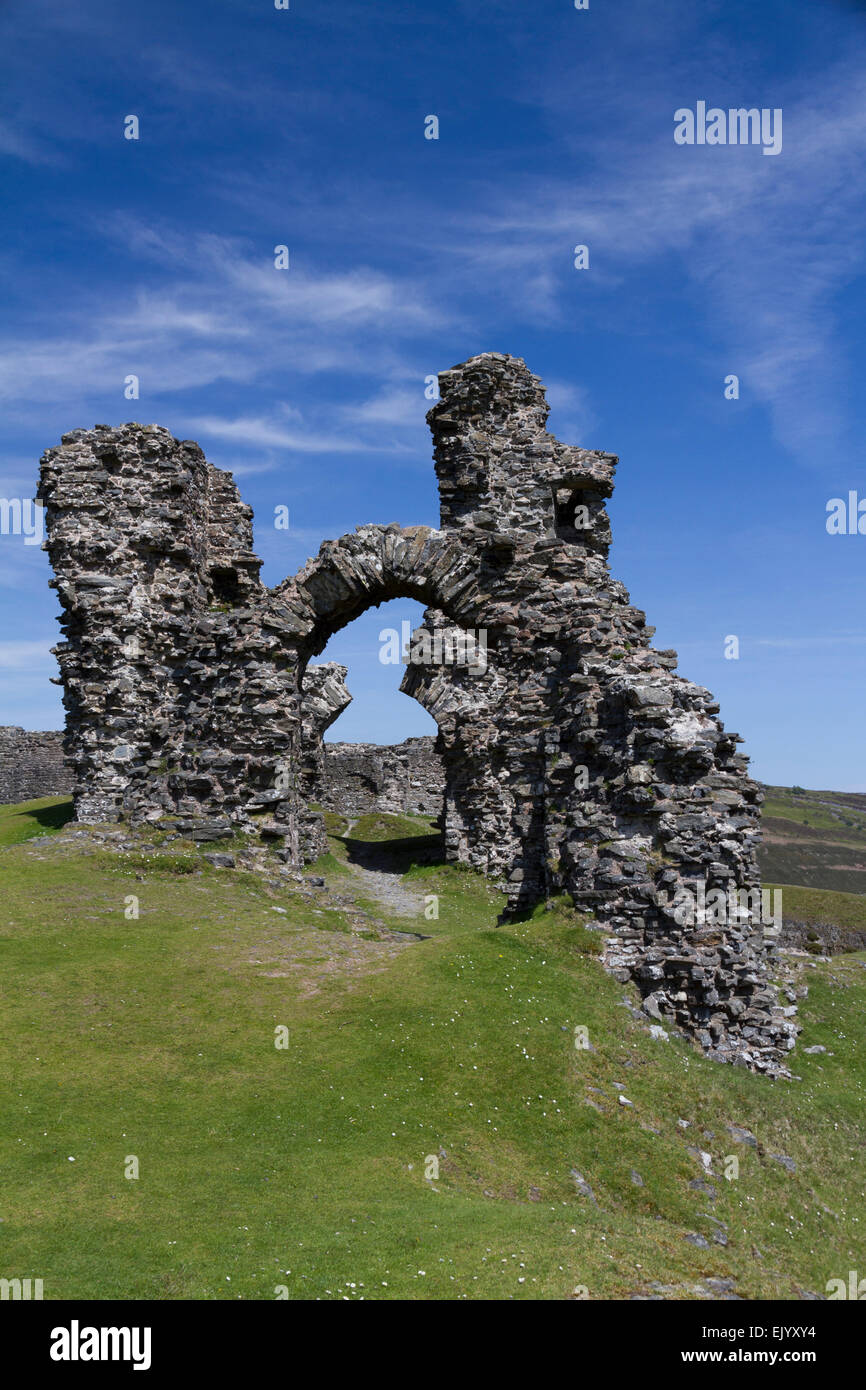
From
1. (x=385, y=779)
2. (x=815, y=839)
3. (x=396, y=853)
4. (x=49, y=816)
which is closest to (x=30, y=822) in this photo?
(x=49, y=816)

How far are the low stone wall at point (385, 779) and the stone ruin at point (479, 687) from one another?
687 inches

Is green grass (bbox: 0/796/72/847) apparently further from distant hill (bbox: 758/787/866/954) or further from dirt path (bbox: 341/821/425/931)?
distant hill (bbox: 758/787/866/954)

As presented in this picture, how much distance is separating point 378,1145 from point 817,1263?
425cm

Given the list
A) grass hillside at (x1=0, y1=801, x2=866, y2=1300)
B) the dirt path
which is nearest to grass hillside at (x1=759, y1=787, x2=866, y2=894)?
the dirt path

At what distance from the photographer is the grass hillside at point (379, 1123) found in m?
6.36

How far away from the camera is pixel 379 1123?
336 inches

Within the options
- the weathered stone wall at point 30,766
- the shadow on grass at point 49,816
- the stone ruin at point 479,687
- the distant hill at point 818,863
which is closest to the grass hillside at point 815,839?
the distant hill at point 818,863

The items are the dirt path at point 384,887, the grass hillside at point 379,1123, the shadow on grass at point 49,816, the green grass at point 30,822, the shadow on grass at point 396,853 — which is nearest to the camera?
the grass hillside at point 379,1123

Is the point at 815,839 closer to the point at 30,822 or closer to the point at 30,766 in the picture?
the point at 30,766

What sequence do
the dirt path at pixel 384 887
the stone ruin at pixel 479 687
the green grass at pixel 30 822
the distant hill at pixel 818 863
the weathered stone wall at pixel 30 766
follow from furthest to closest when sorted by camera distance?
the weathered stone wall at pixel 30 766 → the distant hill at pixel 818 863 → the green grass at pixel 30 822 → the dirt path at pixel 384 887 → the stone ruin at pixel 479 687

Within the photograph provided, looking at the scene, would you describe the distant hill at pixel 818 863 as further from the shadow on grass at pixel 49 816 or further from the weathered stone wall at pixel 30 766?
the weathered stone wall at pixel 30 766

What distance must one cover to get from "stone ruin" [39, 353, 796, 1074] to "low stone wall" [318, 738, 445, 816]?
17446 millimetres

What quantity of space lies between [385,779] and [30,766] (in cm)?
1755

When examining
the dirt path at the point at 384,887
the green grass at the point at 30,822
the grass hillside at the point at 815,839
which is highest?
the green grass at the point at 30,822
